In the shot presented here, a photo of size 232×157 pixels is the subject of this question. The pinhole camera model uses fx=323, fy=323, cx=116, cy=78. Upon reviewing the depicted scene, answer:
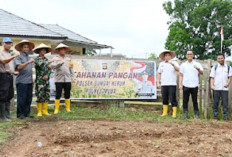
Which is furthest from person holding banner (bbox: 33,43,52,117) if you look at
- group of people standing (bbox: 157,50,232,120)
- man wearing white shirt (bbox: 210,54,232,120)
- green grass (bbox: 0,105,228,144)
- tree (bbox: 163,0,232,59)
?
tree (bbox: 163,0,232,59)

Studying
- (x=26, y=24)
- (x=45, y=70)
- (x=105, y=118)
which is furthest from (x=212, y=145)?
(x=26, y=24)

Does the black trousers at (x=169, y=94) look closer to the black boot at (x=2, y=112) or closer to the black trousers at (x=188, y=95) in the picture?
the black trousers at (x=188, y=95)

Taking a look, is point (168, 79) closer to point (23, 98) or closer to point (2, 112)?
point (23, 98)

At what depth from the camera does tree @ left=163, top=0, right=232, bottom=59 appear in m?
36.0

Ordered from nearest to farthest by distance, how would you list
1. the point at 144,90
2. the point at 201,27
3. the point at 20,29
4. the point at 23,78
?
1. the point at 23,78
2. the point at 144,90
3. the point at 20,29
4. the point at 201,27

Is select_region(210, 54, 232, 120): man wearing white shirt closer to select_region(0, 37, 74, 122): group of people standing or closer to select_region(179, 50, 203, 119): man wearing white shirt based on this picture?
select_region(179, 50, 203, 119): man wearing white shirt

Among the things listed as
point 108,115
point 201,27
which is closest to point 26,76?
A: point 108,115

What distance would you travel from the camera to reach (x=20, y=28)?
1274 cm

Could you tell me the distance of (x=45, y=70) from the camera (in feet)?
24.4

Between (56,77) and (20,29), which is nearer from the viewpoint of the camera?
(56,77)

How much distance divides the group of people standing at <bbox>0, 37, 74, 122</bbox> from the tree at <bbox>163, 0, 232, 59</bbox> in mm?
30449

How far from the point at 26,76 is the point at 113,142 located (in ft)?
10.9

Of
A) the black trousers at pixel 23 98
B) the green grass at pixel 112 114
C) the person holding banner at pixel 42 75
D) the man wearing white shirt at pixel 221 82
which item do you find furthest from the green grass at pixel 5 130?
the man wearing white shirt at pixel 221 82

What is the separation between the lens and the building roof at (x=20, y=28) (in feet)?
39.5
